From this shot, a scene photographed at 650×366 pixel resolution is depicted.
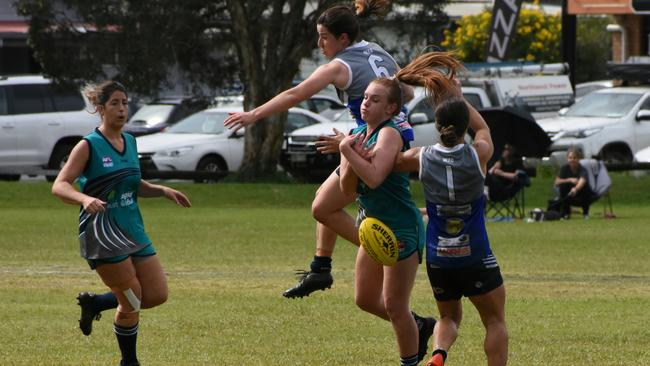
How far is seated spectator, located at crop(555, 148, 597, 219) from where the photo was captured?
24.3 metres

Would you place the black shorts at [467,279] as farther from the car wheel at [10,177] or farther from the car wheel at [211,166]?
the car wheel at [10,177]

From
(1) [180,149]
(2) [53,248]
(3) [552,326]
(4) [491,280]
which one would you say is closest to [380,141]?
(4) [491,280]

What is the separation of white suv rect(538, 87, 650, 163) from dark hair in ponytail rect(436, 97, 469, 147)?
74.0 ft

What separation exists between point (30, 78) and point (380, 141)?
2402cm

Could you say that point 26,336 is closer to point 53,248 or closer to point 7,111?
point 53,248

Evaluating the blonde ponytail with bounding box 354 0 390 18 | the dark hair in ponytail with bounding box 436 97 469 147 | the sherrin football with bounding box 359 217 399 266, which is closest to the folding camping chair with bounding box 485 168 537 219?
the blonde ponytail with bounding box 354 0 390 18

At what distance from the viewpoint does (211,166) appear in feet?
99.6

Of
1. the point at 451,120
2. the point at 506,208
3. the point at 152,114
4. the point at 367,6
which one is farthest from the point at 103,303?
the point at 152,114

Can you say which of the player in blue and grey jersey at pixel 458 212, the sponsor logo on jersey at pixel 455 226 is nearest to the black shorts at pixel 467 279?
the player in blue and grey jersey at pixel 458 212

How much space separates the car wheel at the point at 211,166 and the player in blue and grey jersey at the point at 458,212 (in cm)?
2215

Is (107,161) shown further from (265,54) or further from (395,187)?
(265,54)

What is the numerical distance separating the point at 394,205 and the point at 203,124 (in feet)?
73.9

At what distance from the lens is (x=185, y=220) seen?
23688 millimetres

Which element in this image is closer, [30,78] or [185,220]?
[185,220]
